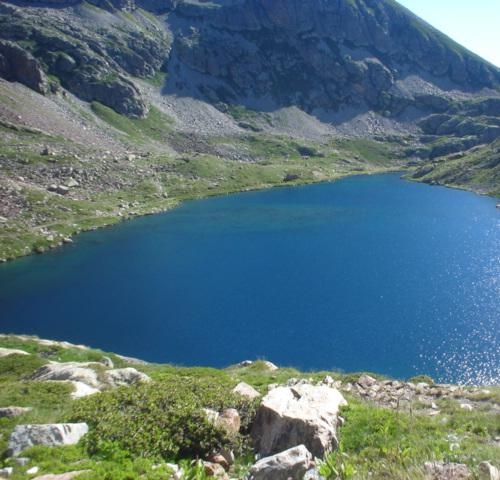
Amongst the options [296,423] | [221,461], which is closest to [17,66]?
[221,461]

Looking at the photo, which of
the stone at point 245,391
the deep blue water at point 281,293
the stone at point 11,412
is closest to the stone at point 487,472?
the stone at point 245,391

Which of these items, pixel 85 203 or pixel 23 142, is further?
pixel 23 142

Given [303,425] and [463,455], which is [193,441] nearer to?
[303,425]

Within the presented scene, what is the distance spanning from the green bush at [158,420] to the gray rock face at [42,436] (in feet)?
2.04

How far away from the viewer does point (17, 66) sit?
177875mm

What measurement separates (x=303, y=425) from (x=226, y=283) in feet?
194

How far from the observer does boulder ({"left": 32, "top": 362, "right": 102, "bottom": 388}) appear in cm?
2627

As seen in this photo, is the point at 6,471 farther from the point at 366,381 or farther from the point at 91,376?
the point at 366,381

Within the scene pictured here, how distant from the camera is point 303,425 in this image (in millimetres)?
15547

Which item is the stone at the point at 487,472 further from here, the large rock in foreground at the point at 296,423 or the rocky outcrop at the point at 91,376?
the rocky outcrop at the point at 91,376

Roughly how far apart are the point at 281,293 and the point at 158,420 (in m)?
53.1

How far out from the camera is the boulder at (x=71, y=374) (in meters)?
26.3

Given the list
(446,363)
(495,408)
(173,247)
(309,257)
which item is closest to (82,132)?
(173,247)

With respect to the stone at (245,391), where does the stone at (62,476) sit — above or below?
above
